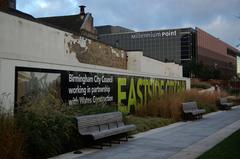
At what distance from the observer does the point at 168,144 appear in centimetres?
1114

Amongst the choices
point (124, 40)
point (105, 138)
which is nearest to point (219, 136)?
point (105, 138)

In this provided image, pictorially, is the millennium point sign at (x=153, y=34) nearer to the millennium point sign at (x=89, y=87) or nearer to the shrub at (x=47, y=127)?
the millennium point sign at (x=89, y=87)

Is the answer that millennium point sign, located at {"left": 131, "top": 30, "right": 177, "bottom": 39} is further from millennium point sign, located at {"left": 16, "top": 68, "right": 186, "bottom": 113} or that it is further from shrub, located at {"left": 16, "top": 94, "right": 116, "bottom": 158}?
shrub, located at {"left": 16, "top": 94, "right": 116, "bottom": 158}

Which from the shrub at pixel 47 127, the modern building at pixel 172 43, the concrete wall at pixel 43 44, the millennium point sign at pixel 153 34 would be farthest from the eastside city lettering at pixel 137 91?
the millennium point sign at pixel 153 34

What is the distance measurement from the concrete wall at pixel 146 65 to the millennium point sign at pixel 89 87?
4.28 meters

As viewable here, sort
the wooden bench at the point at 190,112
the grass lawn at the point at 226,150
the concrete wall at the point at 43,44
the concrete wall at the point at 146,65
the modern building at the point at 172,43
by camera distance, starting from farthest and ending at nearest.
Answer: the modern building at the point at 172,43 < the concrete wall at the point at 146,65 < the wooden bench at the point at 190,112 < the concrete wall at the point at 43,44 < the grass lawn at the point at 226,150

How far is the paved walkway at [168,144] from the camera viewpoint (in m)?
9.37

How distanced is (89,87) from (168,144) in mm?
3851

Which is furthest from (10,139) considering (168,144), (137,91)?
(137,91)

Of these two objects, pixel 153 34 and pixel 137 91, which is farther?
pixel 153 34

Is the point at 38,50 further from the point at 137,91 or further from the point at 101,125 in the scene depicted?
the point at 137,91

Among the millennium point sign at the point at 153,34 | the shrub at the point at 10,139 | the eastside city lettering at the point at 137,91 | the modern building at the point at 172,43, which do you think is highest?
the millennium point sign at the point at 153,34

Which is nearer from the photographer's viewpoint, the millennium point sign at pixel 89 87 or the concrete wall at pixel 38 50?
the concrete wall at pixel 38 50

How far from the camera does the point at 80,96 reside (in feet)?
43.0
